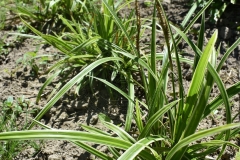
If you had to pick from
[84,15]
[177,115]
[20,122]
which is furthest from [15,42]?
[177,115]

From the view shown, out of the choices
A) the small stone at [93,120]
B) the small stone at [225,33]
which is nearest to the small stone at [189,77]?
the small stone at [225,33]

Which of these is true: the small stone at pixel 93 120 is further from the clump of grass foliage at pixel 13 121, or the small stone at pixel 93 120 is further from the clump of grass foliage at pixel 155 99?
the clump of grass foliage at pixel 13 121

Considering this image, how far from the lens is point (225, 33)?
2.69 metres

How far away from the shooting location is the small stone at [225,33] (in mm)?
2676

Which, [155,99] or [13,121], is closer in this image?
[155,99]

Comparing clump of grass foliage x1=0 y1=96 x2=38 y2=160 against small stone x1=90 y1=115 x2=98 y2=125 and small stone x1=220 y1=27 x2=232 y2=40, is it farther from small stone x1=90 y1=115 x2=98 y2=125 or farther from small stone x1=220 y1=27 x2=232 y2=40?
small stone x1=220 y1=27 x2=232 y2=40

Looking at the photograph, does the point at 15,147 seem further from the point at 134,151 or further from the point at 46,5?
the point at 46,5

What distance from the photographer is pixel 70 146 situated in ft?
6.91

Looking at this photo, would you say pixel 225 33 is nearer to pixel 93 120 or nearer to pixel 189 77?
pixel 189 77

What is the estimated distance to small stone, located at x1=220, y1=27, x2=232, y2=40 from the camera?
2.68 meters

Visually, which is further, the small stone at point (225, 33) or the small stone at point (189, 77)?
the small stone at point (225, 33)

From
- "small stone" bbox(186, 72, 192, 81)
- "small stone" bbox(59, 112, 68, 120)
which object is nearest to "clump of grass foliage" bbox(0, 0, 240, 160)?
"small stone" bbox(59, 112, 68, 120)

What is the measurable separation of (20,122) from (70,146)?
406 mm

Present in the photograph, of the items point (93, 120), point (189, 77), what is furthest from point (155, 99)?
point (189, 77)
